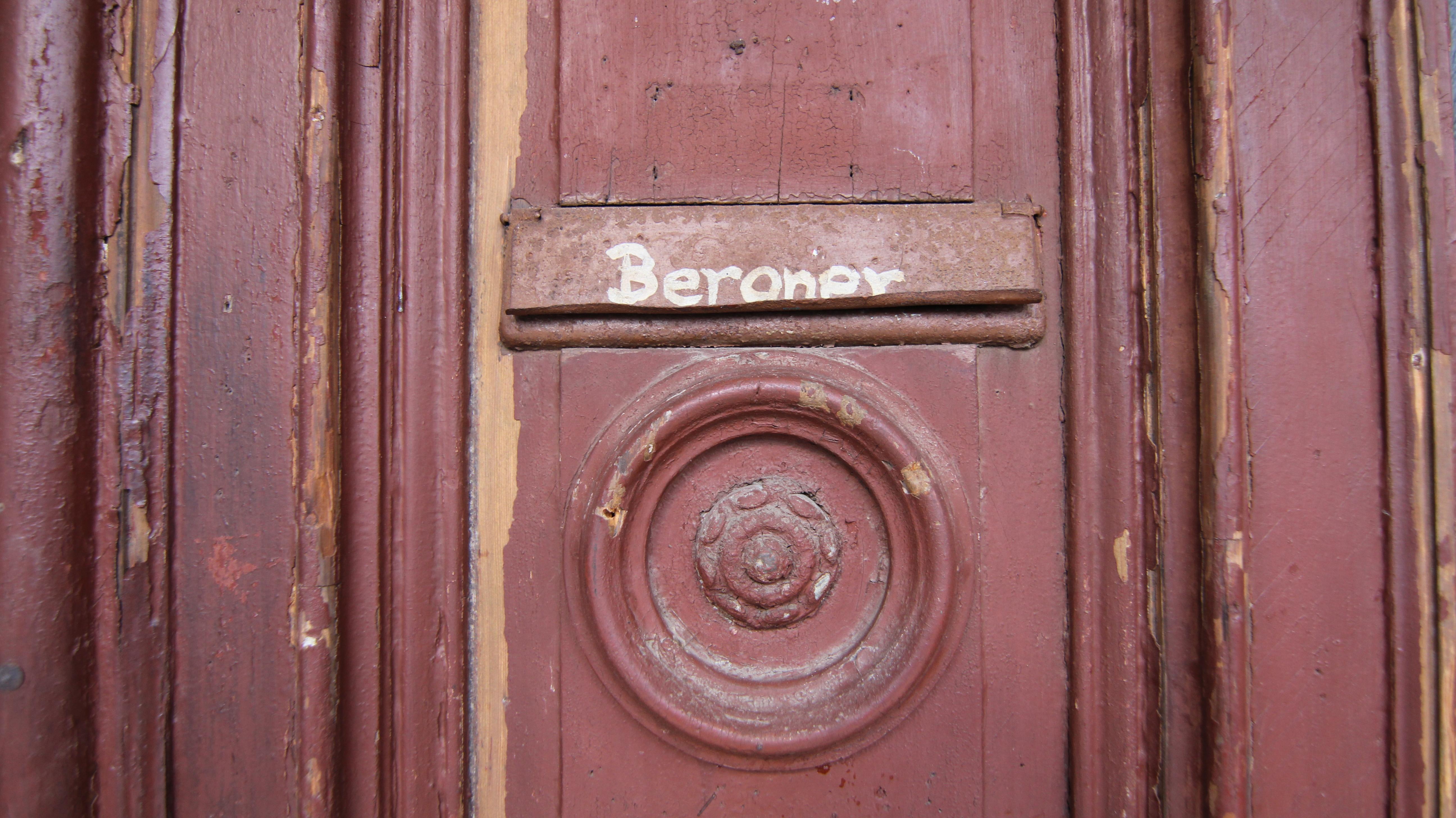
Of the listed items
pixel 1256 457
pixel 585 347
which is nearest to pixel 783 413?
pixel 585 347

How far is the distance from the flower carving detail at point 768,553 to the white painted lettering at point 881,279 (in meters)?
0.24

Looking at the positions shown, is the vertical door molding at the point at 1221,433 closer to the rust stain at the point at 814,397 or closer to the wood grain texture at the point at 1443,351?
the wood grain texture at the point at 1443,351

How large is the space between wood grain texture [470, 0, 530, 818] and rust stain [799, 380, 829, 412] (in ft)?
0.95

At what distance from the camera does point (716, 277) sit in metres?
0.71

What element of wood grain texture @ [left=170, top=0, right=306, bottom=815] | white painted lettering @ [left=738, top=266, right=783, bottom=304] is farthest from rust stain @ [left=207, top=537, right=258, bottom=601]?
white painted lettering @ [left=738, top=266, right=783, bottom=304]

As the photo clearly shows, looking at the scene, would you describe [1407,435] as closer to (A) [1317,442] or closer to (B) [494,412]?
(A) [1317,442]

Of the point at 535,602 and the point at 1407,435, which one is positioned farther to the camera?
the point at 535,602

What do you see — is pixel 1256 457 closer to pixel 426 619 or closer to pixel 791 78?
pixel 791 78

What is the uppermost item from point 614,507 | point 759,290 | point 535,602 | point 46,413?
point 759,290

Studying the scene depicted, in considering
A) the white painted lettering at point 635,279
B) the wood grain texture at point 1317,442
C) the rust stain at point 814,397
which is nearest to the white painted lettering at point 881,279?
the rust stain at point 814,397

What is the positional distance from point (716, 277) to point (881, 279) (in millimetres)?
178

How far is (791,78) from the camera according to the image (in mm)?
758

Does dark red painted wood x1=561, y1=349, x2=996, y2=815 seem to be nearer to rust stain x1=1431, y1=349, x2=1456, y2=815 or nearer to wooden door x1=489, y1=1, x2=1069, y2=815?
wooden door x1=489, y1=1, x2=1069, y2=815

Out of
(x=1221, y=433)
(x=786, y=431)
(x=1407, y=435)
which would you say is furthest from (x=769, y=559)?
(x=1407, y=435)
